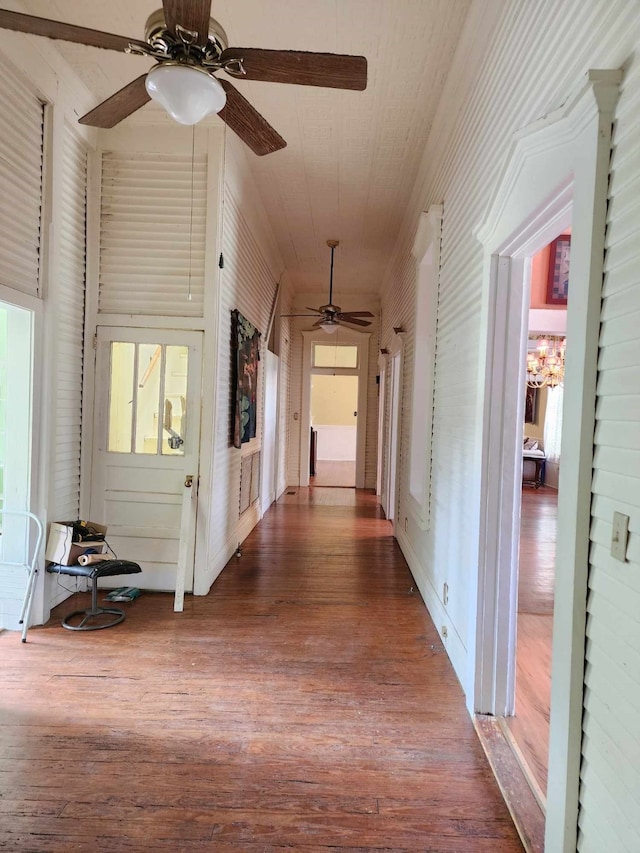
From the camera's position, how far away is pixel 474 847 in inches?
61.9

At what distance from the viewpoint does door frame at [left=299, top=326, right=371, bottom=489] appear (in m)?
8.65

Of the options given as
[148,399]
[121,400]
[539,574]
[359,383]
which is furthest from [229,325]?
[359,383]

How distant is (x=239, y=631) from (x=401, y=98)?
12.2 feet

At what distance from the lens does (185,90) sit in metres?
1.80

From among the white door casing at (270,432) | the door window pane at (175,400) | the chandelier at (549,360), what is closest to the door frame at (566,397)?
the door window pane at (175,400)

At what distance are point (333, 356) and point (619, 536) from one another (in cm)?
1087

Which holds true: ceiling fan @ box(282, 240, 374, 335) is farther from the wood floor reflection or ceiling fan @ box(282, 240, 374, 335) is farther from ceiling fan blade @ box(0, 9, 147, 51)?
ceiling fan blade @ box(0, 9, 147, 51)

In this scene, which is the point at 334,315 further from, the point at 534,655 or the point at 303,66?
the point at 534,655

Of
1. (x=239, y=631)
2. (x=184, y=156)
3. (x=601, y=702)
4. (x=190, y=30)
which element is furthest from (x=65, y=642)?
(x=184, y=156)

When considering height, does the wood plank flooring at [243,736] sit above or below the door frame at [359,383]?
below

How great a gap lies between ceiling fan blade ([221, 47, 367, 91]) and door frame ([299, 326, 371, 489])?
6712 millimetres

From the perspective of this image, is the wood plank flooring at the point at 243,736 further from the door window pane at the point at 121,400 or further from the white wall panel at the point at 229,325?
the door window pane at the point at 121,400

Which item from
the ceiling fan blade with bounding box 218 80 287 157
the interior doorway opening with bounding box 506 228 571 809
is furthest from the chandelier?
the ceiling fan blade with bounding box 218 80 287 157

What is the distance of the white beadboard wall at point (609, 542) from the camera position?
109 centimetres
